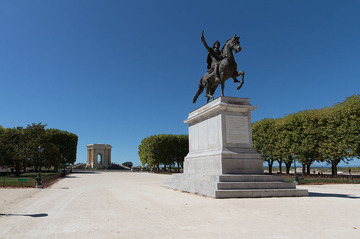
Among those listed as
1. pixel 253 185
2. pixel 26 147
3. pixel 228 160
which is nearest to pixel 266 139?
pixel 228 160

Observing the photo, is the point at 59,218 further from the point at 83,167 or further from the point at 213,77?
the point at 83,167

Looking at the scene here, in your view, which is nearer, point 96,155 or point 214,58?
point 214,58

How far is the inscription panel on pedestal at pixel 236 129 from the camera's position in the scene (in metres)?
14.7

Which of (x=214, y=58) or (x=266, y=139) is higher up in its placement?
(x=214, y=58)

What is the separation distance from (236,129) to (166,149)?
1922 inches

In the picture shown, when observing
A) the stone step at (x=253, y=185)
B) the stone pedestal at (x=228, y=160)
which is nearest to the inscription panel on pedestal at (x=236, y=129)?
the stone pedestal at (x=228, y=160)

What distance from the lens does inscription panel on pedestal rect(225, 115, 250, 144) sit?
14.7 meters

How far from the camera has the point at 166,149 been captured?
6272 cm

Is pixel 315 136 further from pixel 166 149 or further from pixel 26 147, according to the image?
pixel 26 147

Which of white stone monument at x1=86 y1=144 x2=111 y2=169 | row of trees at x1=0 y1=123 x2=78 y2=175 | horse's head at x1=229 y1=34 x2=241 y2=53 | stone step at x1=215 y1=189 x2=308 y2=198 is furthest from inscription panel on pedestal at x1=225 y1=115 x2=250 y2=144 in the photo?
white stone monument at x1=86 y1=144 x2=111 y2=169

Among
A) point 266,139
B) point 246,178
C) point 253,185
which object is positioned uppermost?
point 266,139

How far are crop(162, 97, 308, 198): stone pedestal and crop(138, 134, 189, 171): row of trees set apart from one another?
4543cm

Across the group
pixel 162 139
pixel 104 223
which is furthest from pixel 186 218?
pixel 162 139

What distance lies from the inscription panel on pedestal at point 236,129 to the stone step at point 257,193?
334cm
